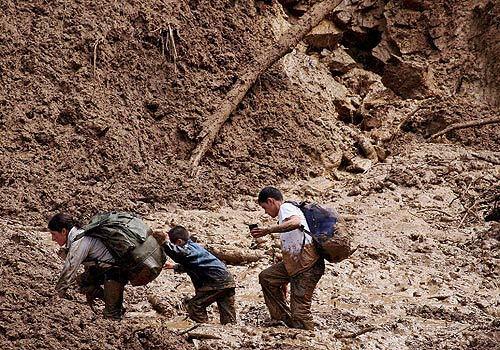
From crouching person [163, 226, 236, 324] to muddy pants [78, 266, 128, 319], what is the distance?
493mm

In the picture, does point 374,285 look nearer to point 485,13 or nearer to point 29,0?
point 29,0

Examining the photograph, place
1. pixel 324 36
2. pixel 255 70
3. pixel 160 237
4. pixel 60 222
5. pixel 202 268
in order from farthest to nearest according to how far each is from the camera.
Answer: pixel 324 36 → pixel 255 70 → pixel 160 237 → pixel 202 268 → pixel 60 222

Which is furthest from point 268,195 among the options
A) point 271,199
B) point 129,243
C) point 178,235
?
point 129,243

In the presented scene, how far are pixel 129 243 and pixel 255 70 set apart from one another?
20.9 ft

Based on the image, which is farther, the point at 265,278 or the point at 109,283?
the point at 265,278

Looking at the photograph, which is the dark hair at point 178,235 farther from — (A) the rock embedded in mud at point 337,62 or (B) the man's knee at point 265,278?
(A) the rock embedded in mud at point 337,62

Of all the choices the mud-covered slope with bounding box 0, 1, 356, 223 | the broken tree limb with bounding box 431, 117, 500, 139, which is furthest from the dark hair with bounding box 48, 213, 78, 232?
the broken tree limb with bounding box 431, 117, 500, 139

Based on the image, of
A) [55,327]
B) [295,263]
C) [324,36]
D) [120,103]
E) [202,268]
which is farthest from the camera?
[324,36]

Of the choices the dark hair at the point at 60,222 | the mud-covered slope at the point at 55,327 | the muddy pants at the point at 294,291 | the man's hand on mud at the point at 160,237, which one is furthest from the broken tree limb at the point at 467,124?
the dark hair at the point at 60,222

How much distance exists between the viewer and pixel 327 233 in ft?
21.7

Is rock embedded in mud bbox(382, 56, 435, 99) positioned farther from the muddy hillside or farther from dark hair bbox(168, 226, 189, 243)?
dark hair bbox(168, 226, 189, 243)

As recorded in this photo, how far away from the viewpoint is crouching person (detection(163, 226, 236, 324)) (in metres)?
7.01

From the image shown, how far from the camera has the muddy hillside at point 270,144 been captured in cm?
772

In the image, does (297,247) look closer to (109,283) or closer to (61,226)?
(109,283)
